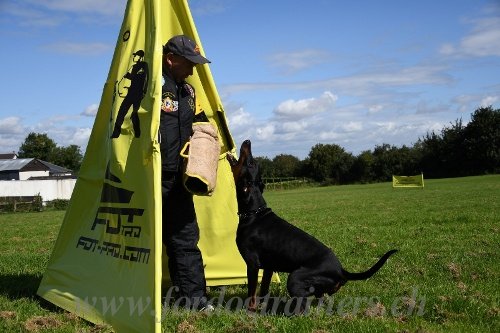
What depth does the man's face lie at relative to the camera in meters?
5.02

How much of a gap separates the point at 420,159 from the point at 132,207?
7496cm

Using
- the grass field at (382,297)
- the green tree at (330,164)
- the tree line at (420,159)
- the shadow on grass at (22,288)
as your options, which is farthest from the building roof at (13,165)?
the shadow on grass at (22,288)

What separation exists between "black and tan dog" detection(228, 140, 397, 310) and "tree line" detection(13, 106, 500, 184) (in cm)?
5867

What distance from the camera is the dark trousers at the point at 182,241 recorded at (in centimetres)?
504

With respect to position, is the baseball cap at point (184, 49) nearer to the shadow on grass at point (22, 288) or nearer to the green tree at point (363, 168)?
the shadow on grass at point (22, 288)

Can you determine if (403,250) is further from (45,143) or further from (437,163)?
(45,143)

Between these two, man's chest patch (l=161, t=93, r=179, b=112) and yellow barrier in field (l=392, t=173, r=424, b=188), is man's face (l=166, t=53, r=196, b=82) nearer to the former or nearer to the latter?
man's chest patch (l=161, t=93, r=179, b=112)

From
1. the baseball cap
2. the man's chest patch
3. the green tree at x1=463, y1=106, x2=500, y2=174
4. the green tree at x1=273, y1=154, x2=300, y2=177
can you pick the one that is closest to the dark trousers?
the man's chest patch

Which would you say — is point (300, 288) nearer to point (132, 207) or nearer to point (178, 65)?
point (132, 207)

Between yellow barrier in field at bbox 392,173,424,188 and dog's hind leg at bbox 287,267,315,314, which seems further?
yellow barrier in field at bbox 392,173,424,188

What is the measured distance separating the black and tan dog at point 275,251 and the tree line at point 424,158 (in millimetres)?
57857

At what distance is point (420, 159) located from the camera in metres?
74.9

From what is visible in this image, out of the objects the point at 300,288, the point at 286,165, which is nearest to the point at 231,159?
the point at 300,288

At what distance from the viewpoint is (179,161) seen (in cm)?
490
